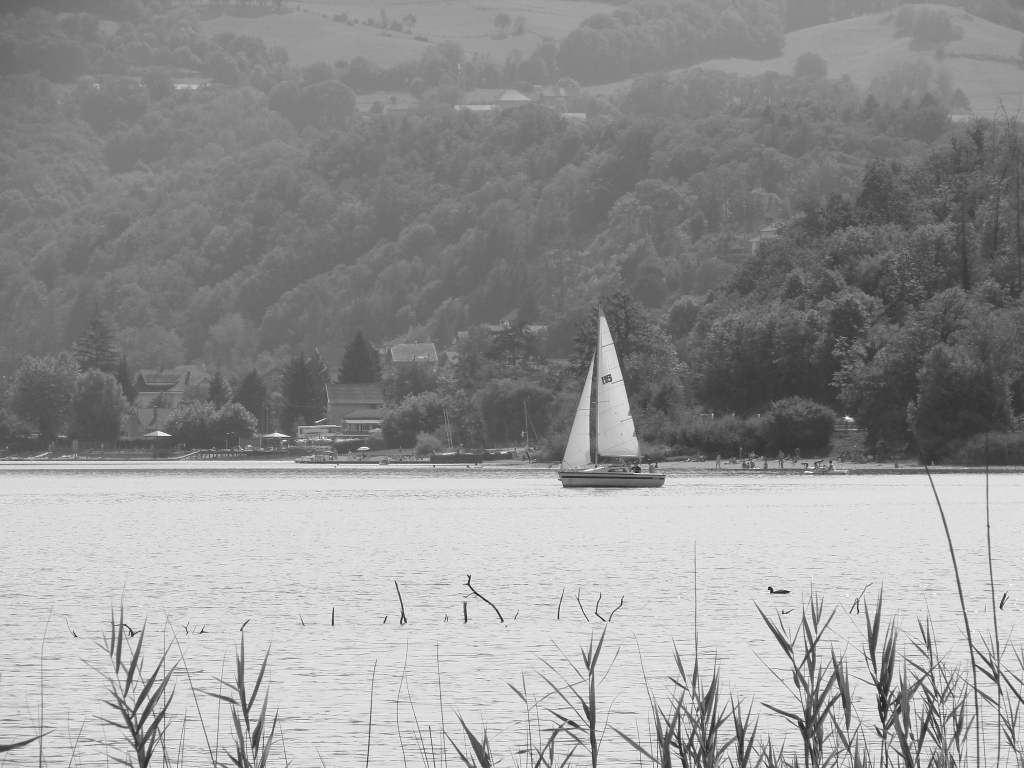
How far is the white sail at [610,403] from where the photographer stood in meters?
107

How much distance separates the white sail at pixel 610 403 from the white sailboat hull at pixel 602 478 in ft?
3.95

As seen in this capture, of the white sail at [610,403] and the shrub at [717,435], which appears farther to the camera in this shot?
the shrub at [717,435]

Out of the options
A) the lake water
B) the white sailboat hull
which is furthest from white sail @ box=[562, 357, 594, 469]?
the lake water

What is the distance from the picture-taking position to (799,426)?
475ft

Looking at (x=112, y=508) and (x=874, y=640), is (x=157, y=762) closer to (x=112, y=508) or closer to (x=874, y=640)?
(x=874, y=640)

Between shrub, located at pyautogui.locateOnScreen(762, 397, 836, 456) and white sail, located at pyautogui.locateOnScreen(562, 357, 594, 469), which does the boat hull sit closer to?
white sail, located at pyautogui.locateOnScreen(562, 357, 594, 469)

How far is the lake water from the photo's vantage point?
25.2 m

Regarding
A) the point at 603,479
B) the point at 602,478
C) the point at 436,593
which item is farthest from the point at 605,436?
the point at 436,593

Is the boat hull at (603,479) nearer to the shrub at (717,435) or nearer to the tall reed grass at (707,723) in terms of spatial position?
the shrub at (717,435)

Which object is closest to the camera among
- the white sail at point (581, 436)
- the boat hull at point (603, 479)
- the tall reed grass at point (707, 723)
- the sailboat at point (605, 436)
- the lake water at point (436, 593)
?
the tall reed grass at point (707, 723)

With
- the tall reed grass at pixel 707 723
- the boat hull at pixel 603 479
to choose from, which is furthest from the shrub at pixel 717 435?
the tall reed grass at pixel 707 723

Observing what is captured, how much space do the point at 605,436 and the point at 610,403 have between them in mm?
2344

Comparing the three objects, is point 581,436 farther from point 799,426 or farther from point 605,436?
point 799,426

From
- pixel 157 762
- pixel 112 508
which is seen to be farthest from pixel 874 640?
pixel 112 508
